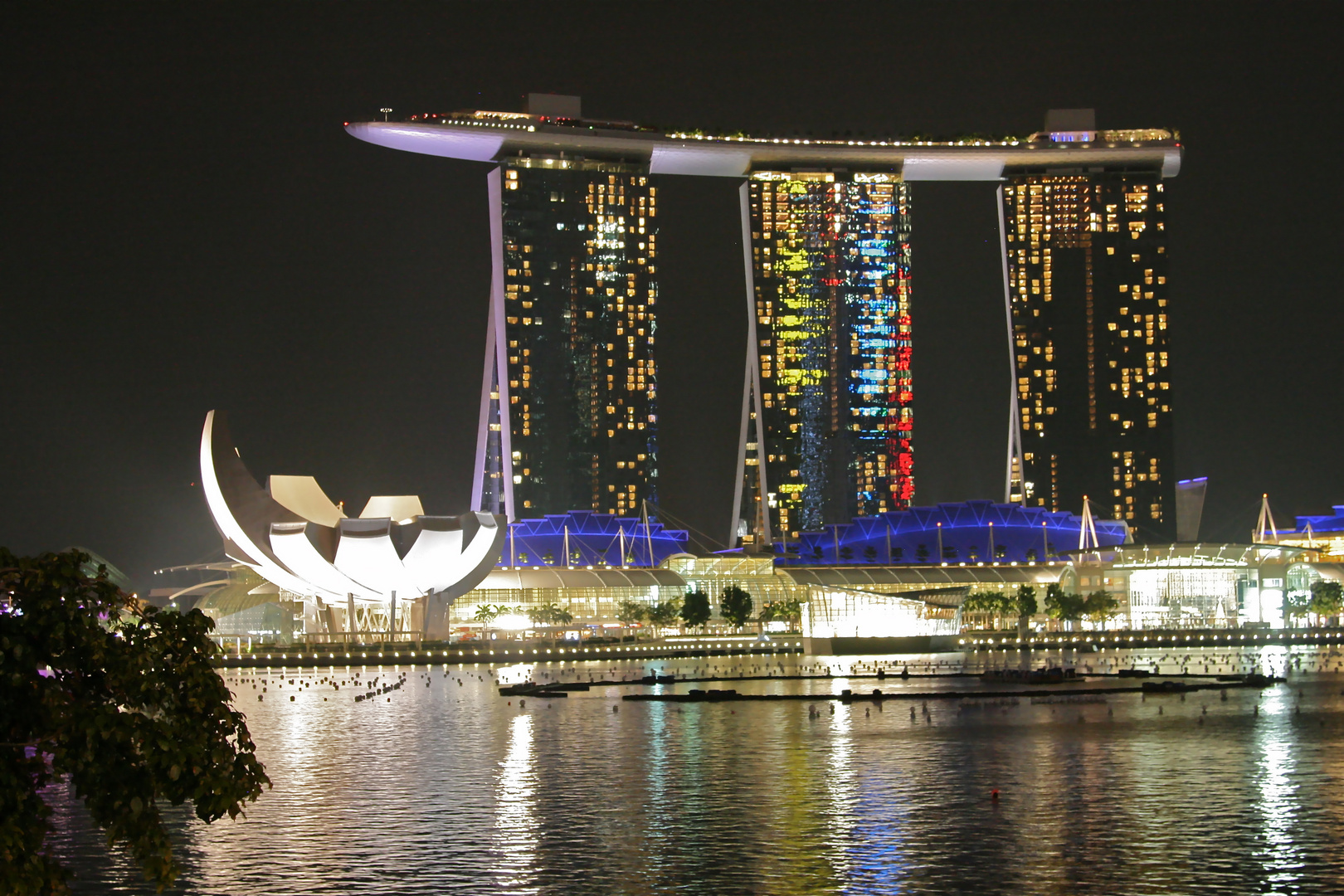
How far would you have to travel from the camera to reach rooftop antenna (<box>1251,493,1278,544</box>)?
177m

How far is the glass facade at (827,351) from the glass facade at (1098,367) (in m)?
15.1

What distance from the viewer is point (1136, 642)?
11544 cm

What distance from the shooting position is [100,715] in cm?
1305

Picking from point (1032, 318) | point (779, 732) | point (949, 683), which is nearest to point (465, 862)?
point (779, 732)

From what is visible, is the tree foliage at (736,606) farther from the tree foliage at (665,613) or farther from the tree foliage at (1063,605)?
the tree foliage at (1063,605)

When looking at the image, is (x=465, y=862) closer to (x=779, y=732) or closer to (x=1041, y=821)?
(x=1041, y=821)

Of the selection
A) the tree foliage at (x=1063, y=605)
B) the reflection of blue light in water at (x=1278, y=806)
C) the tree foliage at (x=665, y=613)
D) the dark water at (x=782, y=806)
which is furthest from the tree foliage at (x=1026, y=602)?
the reflection of blue light in water at (x=1278, y=806)

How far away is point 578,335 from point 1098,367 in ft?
199

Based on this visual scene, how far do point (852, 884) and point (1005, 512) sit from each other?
481ft

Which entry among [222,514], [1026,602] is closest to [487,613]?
[222,514]

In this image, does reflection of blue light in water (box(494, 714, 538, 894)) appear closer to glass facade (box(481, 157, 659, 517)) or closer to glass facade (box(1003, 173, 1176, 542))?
glass facade (box(481, 157, 659, 517))

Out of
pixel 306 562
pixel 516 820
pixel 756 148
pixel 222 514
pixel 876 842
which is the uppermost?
pixel 756 148

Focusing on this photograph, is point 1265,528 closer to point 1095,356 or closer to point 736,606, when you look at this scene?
point 1095,356

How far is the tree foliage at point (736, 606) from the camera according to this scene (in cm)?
12825
